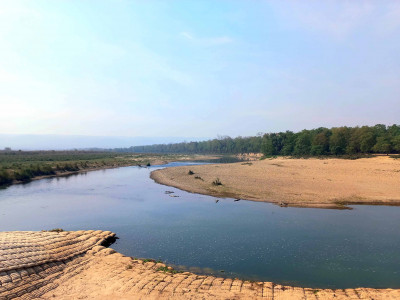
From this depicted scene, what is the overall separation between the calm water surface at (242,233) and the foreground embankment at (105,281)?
67.8 inches

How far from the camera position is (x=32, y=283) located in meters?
13.2

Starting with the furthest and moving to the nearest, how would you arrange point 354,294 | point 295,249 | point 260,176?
point 260,176 < point 295,249 < point 354,294

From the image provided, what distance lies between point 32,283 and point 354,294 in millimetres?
16105

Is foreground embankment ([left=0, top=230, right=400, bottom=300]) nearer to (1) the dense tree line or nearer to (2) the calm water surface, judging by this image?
(2) the calm water surface

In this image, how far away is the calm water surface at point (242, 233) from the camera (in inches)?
614

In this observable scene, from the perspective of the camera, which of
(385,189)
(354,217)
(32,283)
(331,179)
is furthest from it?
(331,179)

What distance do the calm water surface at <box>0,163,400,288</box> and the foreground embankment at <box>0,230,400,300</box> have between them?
5.65 ft

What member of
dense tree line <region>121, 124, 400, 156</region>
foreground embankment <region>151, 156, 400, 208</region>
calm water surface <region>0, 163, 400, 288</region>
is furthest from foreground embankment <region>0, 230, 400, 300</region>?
dense tree line <region>121, 124, 400, 156</region>

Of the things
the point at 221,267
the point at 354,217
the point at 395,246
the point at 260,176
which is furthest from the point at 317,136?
the point at 221,267

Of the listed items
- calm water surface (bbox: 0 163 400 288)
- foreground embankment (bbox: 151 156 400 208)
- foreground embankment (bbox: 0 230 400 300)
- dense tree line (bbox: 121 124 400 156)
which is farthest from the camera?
dense tree line (bbox: 121 124 400 156)

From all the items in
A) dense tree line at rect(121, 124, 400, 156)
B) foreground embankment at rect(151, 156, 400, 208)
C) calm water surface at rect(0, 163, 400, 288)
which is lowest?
calm water surface at rect(0, 163, 400, 288)

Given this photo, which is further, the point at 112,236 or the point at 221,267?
the point at 112,236

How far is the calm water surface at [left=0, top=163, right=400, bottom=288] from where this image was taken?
1559cm

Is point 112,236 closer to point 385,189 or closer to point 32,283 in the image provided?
point 32,283
